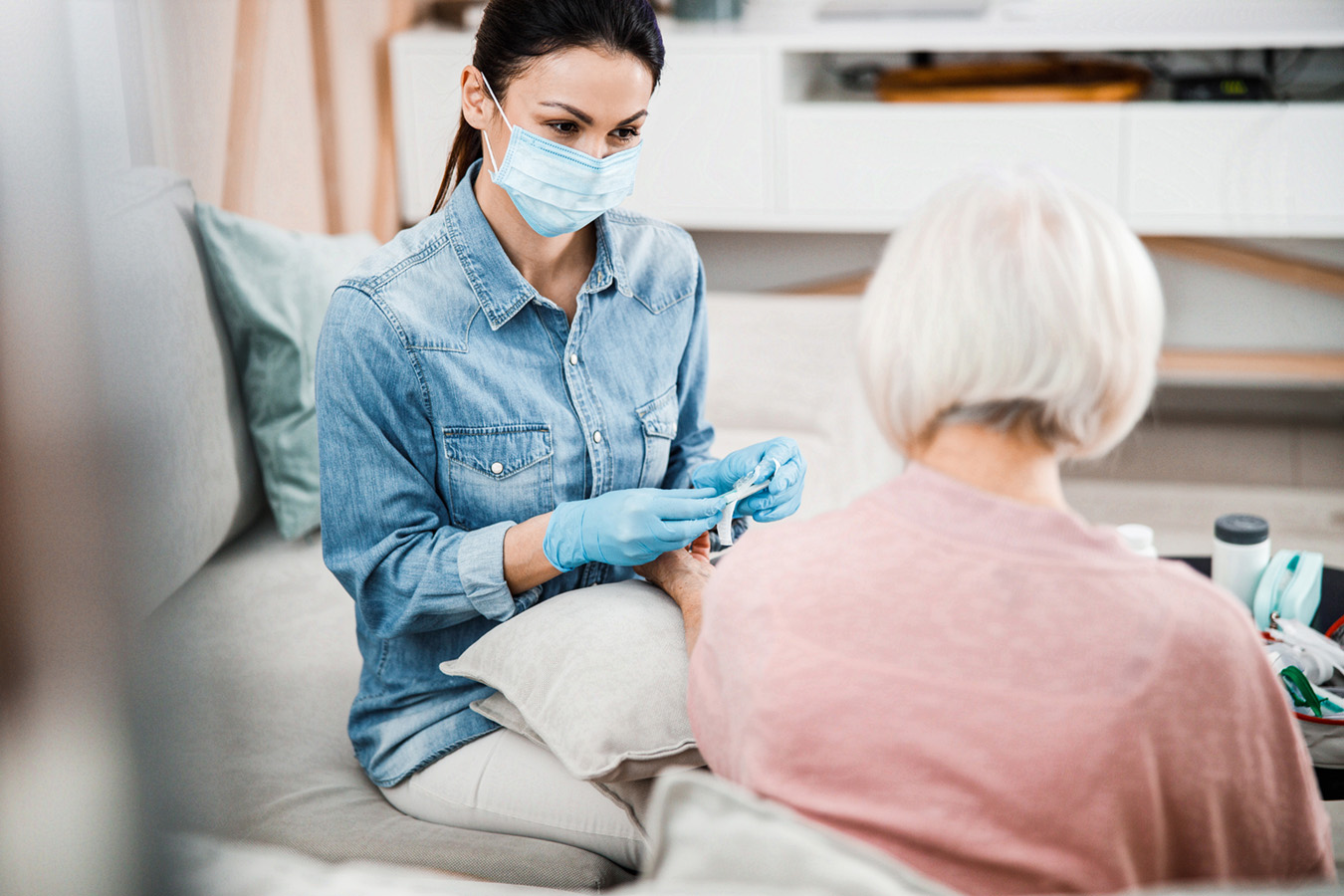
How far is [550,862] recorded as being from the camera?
3.30 feet

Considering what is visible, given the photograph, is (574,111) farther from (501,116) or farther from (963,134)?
(963,134)

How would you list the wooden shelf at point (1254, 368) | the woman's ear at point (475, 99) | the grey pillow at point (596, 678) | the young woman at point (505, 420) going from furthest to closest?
the wooden shelf at point (1254, 368) → the woman's ear at point (475, 99) → the young woman at point (505, 420) → the grey pillow at point (596, 678)

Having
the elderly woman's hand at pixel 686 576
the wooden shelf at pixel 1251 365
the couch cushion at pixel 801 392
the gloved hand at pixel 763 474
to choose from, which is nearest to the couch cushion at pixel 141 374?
the elderly woman's hand at pixel 686 576

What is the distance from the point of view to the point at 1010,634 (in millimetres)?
634

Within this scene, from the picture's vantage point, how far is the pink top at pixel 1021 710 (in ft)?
2.04

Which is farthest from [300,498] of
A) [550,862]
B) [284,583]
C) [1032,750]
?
[1032,750]

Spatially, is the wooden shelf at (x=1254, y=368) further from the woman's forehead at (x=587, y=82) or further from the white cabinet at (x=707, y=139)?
the woman's forehead at (x=587, y=82)

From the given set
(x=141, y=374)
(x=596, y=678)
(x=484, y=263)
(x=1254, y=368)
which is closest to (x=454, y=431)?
(x=484, y=263)

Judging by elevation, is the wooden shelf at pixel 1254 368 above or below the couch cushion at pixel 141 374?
below

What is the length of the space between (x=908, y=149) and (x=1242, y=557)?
1581 mm

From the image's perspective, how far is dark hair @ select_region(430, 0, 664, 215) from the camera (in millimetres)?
1053

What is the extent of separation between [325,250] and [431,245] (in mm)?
662

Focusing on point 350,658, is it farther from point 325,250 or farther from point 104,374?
point 104,374

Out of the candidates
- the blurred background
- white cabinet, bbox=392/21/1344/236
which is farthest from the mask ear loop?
white cabinet, bbox=392/21/1344/236
